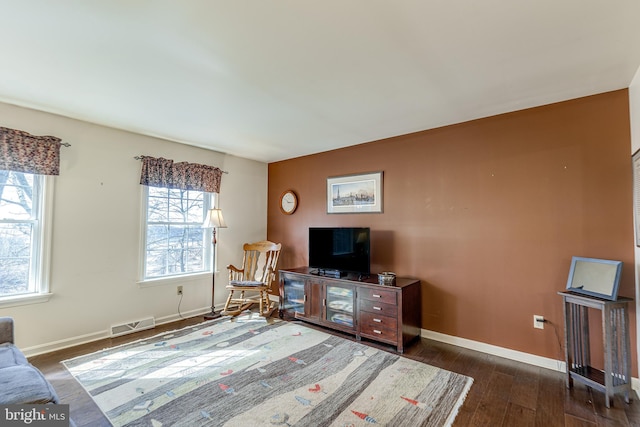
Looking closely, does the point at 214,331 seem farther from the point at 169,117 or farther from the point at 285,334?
the point at 169,117

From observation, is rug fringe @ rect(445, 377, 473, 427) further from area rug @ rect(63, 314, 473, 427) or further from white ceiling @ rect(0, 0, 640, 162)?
white ceiling @ rect(0, 0, 640, 162)

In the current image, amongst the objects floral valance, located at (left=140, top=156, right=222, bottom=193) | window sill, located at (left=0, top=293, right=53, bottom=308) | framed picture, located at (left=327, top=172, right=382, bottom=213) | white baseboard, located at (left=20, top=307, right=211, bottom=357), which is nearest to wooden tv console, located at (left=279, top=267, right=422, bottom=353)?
framed picture, located at (left=327, top=172, right=382, bottom=213)

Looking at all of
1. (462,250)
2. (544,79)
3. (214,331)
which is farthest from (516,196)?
(214,331)

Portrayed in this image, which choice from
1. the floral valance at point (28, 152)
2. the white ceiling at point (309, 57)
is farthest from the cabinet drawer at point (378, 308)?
the floral valance at point (28, 152)

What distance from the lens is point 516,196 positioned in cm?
278

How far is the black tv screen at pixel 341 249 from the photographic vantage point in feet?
11.4

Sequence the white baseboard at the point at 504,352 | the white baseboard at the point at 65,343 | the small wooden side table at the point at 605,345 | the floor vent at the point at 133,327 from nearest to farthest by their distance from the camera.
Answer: the small wooden side table at the point at 605,345
the white baseboard at the point at 504,352
the white baseboard at the point at 65,343
the floor vent at the point at 133,327

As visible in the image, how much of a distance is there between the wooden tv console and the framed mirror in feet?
4.46

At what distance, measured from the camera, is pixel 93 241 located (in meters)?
3.20

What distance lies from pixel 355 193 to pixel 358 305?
1.50 m

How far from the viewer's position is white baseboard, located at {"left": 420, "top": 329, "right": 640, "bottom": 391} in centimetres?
251

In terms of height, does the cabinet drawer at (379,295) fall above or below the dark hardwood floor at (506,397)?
above

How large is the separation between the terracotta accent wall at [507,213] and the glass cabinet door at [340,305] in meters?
0.62

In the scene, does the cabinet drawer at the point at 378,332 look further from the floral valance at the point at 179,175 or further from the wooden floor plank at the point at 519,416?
the floral valance at the point at 179,175
